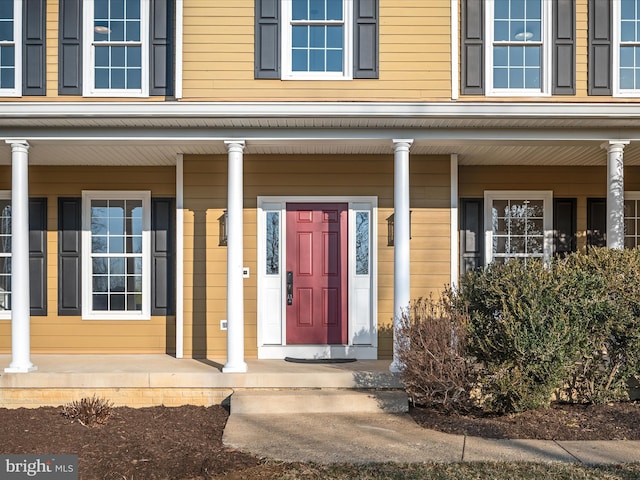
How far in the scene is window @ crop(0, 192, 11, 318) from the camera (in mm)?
8469

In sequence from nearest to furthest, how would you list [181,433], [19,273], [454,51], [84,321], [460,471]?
[460,471] < [181,433] < [19,273] < [454,51] < [84,321]

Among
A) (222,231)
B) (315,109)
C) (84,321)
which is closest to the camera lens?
(315,109)

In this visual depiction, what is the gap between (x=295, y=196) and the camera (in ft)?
26.5

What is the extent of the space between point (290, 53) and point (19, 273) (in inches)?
153

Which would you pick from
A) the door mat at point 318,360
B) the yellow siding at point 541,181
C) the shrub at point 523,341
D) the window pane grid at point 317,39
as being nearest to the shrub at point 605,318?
the shrub at point 523,341

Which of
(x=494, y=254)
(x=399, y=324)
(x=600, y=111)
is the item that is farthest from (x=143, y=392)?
(x=600, y=111)

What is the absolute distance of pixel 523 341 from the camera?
5805 mm

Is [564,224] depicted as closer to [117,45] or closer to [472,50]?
[472,50]

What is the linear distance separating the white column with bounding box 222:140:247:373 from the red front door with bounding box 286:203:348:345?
1.27 meters

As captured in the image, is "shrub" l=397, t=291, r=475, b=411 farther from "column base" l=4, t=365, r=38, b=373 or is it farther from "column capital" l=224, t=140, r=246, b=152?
"column base" l=4, t=365, r=38, b=373

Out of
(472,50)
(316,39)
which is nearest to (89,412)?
(316,39)

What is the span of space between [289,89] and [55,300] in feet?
13.3

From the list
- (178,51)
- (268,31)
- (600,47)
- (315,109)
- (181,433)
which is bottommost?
(181,433)

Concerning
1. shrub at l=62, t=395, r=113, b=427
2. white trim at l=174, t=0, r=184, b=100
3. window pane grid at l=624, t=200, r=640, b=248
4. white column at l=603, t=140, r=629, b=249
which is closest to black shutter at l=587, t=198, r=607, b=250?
window pane grid at l=624, t=200, r=640, b=248
